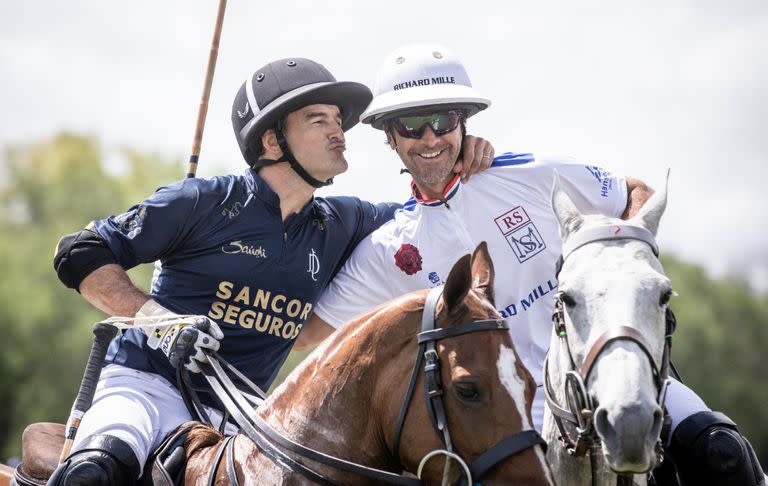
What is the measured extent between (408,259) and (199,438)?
5.94ft

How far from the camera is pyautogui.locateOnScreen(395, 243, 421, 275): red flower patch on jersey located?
5.79 metres

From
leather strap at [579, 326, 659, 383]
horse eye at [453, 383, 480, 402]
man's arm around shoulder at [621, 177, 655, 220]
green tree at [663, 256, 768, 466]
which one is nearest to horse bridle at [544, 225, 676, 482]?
leather strap at [579, 326, 659, 383]

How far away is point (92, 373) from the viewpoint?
4.95 metres

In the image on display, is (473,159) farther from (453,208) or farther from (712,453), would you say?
(712,453)

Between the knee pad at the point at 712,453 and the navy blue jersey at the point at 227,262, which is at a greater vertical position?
the navy blue jersey at the point at 227,262

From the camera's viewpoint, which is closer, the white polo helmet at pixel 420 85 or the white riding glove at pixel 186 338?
the white riding glove at pixel 186 338

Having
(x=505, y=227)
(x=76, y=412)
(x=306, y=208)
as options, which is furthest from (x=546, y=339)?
(x=76, y=412)

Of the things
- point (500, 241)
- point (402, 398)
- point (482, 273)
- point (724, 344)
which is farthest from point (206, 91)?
point (724, 344)

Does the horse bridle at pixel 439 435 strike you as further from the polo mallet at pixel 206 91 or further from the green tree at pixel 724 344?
the green tree at pixel 724 344

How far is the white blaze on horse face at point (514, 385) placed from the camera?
363 centimetres

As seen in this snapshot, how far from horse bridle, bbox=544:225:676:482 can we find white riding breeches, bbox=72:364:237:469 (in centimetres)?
191

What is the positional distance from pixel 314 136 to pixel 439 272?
1116 mm

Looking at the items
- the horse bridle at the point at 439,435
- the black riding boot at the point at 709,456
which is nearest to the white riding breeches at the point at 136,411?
the horse bridle at the point at 439,435

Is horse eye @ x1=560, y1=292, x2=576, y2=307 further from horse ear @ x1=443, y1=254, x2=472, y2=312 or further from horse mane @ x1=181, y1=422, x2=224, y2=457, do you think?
horse mane @ x1=181, y1=422, x2=224, y2=457
